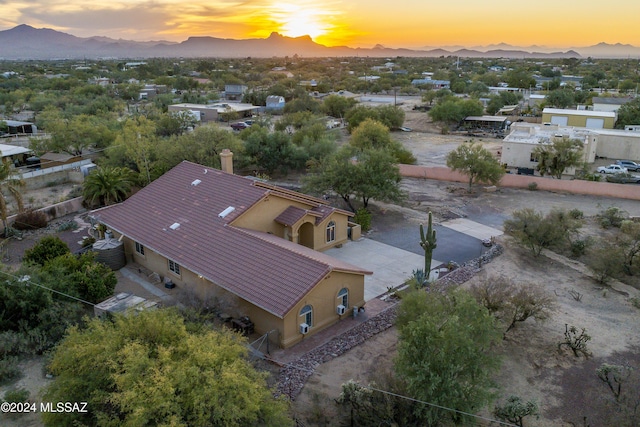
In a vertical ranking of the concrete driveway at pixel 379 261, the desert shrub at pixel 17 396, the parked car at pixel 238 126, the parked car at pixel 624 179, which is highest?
the parked car at pixel 238 126

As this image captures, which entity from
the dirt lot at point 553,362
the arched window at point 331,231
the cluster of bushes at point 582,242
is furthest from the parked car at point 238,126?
the dirt lot at point 553,362

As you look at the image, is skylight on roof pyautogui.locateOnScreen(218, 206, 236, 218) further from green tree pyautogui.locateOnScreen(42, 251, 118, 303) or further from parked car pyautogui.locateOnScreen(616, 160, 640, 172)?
parked car pyautogui.locateOnScreen(616, 160, 640, 172)

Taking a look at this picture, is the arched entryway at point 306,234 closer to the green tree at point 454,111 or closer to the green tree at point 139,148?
the green tree at point 139,148

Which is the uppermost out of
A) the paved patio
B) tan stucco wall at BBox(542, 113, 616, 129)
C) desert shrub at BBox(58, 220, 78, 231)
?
tan stucco wall at BBox(542, 113, 616, 129)

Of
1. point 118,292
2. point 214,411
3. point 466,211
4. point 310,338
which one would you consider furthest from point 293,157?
point 214,411

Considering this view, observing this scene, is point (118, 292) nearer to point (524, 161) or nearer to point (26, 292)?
point (26, 292)

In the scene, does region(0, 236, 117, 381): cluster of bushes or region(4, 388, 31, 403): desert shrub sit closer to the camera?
region(4, 388, 31, 403): desert shrub

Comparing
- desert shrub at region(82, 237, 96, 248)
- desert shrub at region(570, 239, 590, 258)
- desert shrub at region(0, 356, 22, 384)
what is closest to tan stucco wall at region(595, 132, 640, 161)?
desert shrub at region(570, 239, 590, 258)

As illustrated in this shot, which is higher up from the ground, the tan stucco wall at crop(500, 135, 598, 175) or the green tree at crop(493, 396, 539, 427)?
the tan stucco wall at crop(500, 135, 598, 175)

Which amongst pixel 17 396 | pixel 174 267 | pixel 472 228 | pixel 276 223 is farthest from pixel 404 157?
pixel 17 396
